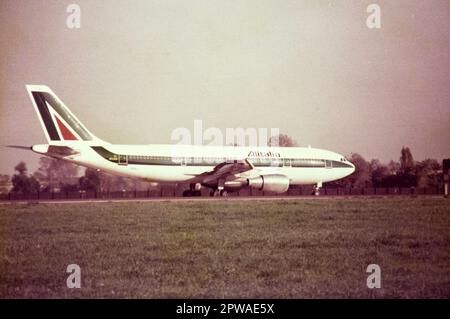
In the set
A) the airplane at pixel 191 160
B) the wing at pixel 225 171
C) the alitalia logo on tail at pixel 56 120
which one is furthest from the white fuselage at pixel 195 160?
the alitalia logo on tail at pixel 56 120

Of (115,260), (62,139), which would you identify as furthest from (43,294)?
(62,139)

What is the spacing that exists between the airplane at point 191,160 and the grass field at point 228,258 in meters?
11.6

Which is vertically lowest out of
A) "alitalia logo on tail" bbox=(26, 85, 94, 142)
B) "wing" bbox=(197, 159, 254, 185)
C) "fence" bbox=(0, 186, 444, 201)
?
"fence" bbox=(0, 186, 444, 201)

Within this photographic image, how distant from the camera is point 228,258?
24.0ft

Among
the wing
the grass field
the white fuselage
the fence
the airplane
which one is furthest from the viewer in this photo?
the fence

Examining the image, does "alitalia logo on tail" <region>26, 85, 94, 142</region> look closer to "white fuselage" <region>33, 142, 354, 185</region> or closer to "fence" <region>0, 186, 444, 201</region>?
"white fuselage" <region>33, 142, 354, 185</region>

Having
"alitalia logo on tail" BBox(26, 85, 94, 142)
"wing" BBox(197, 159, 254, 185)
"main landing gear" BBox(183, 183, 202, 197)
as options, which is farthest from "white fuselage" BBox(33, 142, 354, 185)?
"main landing gear" BBox(183, 183, 202, 197)

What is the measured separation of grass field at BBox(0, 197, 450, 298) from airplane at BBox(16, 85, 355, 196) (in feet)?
38.2

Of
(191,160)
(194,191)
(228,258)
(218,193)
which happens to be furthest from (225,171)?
(228,258)

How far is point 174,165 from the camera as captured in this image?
26.2 metres

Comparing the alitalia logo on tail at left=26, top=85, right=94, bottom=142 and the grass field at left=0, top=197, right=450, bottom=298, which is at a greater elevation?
the alitalia logo on tail at left=26, top=85, right=94, bottom=142

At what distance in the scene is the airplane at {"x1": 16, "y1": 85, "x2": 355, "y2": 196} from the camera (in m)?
22.6

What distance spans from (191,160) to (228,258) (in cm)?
1955
